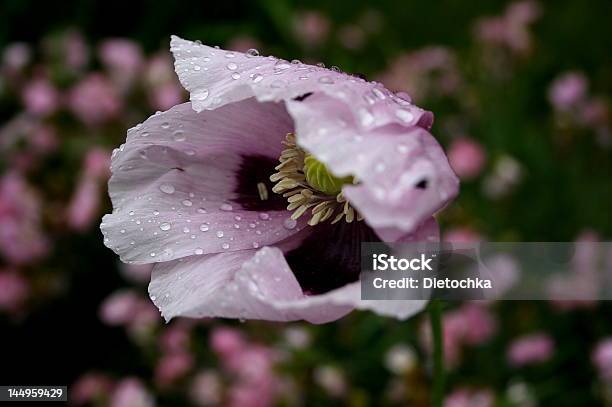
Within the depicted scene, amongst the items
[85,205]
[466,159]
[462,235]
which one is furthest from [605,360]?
[85,205]

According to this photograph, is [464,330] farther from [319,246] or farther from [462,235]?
[319,246]

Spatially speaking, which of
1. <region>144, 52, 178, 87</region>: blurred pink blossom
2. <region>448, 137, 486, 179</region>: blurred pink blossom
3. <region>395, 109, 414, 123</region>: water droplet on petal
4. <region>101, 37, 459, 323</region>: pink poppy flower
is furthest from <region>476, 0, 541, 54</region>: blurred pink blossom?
<region>395, 109, 414, 123</region>: water droplet on petal

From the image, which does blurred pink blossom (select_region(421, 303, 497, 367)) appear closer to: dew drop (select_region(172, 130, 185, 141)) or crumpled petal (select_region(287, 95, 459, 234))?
dew drop (select_region(172, 130, 185, 141))

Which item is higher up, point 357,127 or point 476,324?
point 357,127

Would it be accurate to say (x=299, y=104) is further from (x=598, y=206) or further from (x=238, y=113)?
(x=598, y=206)

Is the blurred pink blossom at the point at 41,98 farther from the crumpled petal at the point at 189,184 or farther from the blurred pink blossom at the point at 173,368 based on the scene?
the crumpled petal at the point at 189,184

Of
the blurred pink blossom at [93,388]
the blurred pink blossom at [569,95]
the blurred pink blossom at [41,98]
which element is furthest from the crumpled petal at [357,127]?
the blurred pink blossom at [41,98]

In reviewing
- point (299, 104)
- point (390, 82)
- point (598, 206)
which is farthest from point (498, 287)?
point (299, 104)

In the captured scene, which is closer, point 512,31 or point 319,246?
point 319,246
